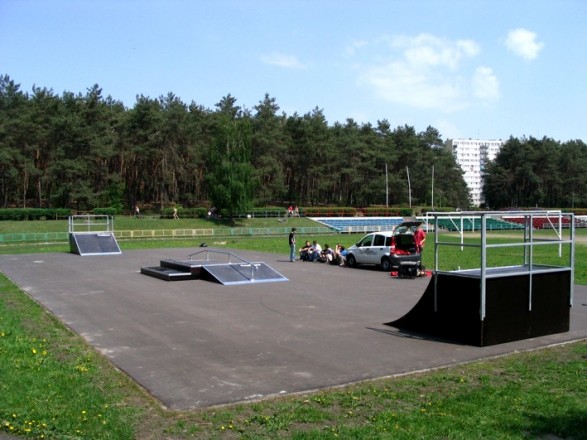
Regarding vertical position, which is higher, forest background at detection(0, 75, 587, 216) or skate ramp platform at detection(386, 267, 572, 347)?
forest background at detection(0, 75, 587, 216)

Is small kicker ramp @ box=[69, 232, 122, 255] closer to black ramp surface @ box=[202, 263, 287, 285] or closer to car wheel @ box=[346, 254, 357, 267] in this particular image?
black ramp surface @ box=[202, 263, 287, 285]

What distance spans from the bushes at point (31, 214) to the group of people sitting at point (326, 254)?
3714 centimetres

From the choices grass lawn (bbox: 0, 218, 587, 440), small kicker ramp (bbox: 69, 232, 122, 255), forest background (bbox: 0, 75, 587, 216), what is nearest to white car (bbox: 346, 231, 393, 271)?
small kicker ramp (bbox: 69, 232, 122, 255)

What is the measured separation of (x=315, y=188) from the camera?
9825 cm

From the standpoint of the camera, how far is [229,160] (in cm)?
6712

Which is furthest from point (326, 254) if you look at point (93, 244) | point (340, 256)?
point (93, 244)

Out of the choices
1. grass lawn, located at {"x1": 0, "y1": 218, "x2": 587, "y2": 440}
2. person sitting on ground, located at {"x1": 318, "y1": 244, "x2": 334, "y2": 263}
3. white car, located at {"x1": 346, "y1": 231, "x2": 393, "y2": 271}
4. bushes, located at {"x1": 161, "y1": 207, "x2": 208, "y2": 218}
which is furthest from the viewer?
bushes, located at {"x1": 161, "y1": 207, "x2": 208, "y2": 218}

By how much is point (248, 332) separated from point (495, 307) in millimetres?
5015

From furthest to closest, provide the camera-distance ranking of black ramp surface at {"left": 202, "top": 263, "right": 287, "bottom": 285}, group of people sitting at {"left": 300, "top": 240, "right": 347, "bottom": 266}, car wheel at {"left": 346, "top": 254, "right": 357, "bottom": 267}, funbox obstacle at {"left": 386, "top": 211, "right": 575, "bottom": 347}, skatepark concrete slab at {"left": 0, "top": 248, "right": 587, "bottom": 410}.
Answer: group of people sitting at {"left": 300, "top": 240, "right": 347, "bottom": 266} → car wheel at {"left": 346, "top": 254, "right": 357, "bottom": 267} → black ramp surface at {"left": 202, "top": 263, "right": 287, "bottom": 285} → funbox obstacle at {"left": 386, "top": 211, "right": 575, "bottom": 347} → skatepark concrete slab at {"left": 0, "top": 248, "right": 587, "bottom": 410}

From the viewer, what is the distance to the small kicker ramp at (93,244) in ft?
108

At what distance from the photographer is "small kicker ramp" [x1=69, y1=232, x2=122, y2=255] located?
32.9m

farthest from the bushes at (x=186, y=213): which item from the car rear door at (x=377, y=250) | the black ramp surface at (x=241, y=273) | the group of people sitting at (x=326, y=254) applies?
the black ramp surface at (x=241, y=273)

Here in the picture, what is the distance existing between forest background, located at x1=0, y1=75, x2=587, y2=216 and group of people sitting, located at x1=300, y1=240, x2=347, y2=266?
120ft

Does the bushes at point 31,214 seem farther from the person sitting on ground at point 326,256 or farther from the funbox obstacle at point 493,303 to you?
the funbox obstacle at point 493,303
